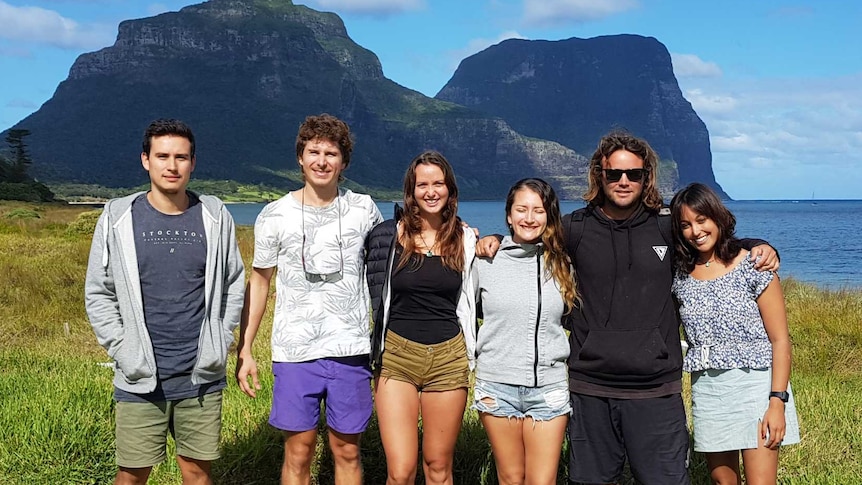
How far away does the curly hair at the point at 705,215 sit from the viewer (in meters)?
3.39

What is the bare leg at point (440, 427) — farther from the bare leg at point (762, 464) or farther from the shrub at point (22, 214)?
the shrub at point (22, 214)

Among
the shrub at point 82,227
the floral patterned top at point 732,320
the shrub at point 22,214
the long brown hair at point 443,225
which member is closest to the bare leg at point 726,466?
→ the floral patterned top at point 732,320

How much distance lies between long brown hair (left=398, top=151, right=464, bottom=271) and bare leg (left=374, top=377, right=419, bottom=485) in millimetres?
654

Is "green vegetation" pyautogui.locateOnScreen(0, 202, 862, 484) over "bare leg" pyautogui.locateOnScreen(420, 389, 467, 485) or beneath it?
beneath

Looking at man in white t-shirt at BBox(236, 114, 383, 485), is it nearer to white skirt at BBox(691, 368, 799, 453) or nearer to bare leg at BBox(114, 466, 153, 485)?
bare leg at BBox(114, 466, 153, 485)

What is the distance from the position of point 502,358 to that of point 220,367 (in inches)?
57.0

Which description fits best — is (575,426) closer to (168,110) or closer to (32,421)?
(32,421)

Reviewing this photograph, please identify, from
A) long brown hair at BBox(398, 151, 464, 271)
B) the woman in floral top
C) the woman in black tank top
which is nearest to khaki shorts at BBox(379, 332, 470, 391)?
the woman in black tank top

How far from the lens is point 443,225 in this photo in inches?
145

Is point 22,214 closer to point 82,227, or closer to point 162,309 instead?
point 82,227

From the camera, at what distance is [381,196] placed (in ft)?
568

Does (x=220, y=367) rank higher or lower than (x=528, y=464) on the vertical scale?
higher

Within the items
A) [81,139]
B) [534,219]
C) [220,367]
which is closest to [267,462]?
[220,367]

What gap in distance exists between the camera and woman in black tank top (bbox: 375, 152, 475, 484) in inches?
140
